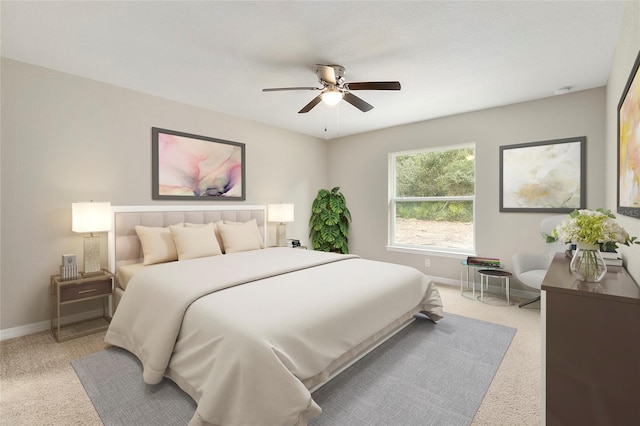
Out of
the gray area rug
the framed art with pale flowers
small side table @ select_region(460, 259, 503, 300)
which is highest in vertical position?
the framed art with pale flowers

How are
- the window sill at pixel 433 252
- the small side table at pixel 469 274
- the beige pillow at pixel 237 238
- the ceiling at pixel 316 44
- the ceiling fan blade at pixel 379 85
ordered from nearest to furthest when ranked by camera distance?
the ceiling at pixel 316 44
the ceiling fan blade at pixel 379 85
the beige pillow at pixel 237 238
the small side table at pixel 469 274
the window sill at pixel 433 252

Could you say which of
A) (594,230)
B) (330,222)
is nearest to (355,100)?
(594,230)

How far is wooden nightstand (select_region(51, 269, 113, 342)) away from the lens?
2811 mm

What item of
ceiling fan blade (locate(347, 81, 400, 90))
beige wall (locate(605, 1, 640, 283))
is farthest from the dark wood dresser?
ceiling fan blade (locate(347, 81, 400, 90))

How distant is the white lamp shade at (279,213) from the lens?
4.83m

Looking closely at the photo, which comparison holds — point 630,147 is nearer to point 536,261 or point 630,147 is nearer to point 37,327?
point 536,261

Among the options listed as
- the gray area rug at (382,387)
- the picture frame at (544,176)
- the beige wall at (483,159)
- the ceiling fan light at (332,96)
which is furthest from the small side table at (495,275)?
the ceiling fan light at (332,96)

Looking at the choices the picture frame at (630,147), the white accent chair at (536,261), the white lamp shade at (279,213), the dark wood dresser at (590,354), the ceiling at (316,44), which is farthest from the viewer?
the white lamp shade at (279,213)

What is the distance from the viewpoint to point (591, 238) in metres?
1.51

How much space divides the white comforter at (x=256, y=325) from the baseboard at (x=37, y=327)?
100 cm

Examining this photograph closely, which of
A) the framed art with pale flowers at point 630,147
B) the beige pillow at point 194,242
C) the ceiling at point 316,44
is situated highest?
the ceiling at point 316,44

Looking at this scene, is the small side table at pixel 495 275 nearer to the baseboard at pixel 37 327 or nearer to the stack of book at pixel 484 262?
the stack of book at pixel 484 262

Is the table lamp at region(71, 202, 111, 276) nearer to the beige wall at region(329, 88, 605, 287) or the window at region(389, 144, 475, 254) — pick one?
the beige wall at region(329, 88, 605, 287)

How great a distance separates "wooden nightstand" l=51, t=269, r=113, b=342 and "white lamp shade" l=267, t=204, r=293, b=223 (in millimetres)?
2284
